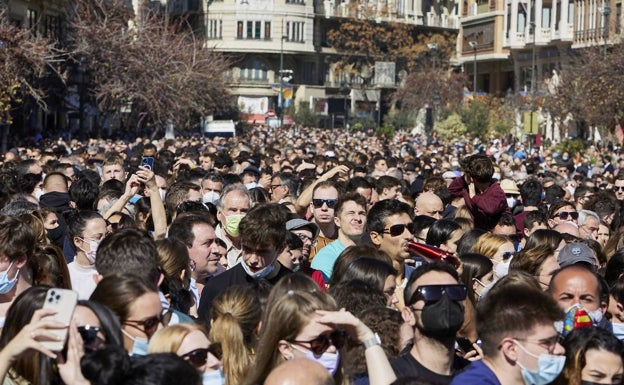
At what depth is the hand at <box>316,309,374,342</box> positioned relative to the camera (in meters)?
6.15

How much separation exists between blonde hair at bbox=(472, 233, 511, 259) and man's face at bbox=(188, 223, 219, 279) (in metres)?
1.97

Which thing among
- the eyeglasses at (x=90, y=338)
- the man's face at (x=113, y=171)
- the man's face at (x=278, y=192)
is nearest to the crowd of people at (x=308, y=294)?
the eyeglasses at (x=90, y=338)

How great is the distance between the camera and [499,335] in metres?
6.21

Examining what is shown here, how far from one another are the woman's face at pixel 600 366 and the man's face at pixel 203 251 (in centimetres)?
362

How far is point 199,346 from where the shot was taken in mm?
6082

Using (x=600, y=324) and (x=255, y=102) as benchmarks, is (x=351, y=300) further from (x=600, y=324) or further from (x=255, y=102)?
(x=255, y=102)

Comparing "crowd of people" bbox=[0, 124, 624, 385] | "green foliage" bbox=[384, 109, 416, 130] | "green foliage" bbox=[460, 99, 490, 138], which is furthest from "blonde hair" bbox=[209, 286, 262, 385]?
"green foliage" bbox=[384, 109, 416, 130]

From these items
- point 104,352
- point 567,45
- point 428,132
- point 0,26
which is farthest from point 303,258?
point 567,45

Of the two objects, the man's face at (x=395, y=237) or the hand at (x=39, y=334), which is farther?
the man's face at (x=395, y=237)

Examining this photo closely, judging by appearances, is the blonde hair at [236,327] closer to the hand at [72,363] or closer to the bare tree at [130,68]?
the hand at [72,363]

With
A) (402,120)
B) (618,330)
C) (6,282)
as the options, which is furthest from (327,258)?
(402,120)

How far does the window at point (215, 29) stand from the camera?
104m

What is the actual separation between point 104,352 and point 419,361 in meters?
1.86

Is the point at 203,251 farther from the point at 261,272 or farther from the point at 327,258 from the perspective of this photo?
the point at 327,258
